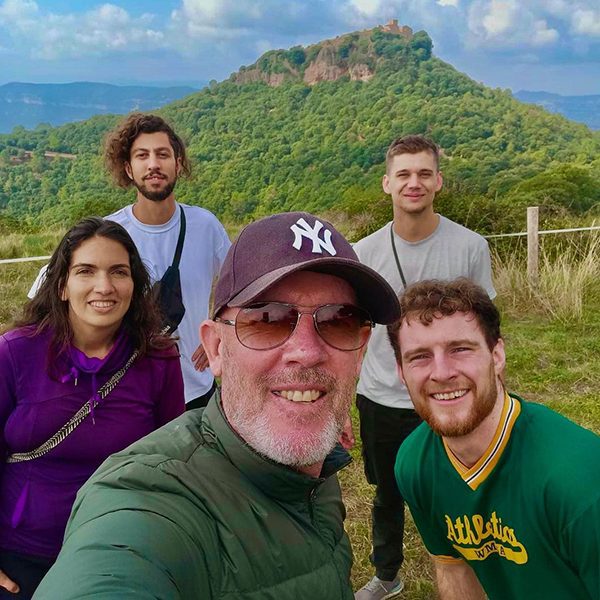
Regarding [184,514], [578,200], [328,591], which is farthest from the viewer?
[578,200]

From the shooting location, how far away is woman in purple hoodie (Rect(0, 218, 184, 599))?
5.87 feet

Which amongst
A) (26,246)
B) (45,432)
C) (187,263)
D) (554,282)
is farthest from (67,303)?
(26,246)

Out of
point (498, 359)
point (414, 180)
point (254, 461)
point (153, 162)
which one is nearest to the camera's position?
point (254, 461)

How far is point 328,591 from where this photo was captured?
1.07 m

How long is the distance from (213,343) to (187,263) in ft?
5.23

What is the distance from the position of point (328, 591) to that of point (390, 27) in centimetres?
7549

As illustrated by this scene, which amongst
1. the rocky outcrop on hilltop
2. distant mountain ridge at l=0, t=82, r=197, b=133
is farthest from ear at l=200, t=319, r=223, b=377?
distant mountain ridge at l=0, t=82, r=197, b=133

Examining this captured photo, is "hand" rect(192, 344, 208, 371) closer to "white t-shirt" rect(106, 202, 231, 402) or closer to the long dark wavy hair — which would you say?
"white t-shirt" rect(106, 202, 231, 402)

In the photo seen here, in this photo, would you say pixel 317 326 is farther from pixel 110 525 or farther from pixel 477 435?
pixel 477 435

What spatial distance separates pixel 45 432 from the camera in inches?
70.3

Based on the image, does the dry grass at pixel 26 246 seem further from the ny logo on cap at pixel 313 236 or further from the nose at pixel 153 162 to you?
the ny logo on cap at pixel 313 236

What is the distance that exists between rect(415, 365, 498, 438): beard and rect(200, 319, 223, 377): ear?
2.71 ft

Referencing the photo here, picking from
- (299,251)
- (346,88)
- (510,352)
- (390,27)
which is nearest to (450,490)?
(299,251)

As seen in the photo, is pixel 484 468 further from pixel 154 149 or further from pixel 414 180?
pixel 154 149
